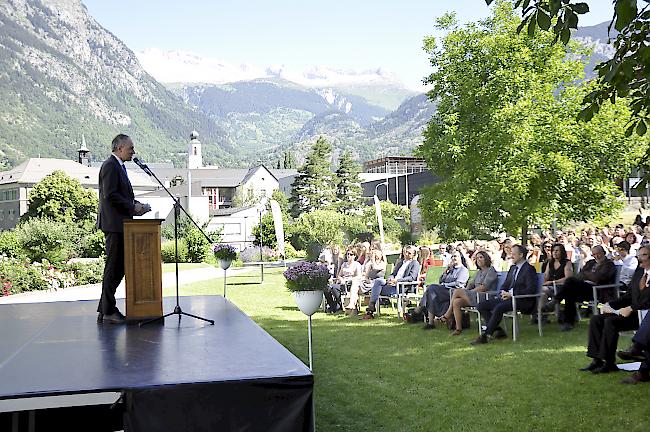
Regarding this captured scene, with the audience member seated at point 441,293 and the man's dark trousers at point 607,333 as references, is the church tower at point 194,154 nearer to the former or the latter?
the audience member seated at point 441,293

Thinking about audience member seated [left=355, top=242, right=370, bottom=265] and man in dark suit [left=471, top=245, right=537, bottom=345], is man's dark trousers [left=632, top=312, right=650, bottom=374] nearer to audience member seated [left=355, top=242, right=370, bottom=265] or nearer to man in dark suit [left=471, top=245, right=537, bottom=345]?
man in dark suit [left=471, top=245, right=537, bottom=345]

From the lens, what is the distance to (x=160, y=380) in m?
3.92

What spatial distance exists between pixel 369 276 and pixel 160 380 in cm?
918

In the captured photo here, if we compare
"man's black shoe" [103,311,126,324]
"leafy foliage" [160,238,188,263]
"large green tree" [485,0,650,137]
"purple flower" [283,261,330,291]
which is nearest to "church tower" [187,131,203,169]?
"leafy foliage" [160,238,188,263]

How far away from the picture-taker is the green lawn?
211 inches

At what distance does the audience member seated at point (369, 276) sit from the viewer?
1268 cm

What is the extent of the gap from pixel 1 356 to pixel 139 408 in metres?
1.73

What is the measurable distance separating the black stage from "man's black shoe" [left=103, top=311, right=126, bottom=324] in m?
0.65

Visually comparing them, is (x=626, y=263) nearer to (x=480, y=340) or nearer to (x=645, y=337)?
(x=480, y=340)

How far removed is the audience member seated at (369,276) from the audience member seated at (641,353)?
255 inches

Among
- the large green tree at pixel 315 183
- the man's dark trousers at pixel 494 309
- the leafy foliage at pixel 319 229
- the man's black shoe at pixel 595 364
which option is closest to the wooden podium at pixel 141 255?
the man's black shoe at pixel 595 364

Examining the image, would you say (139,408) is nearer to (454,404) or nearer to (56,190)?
(454,404)

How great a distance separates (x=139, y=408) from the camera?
12.3ft

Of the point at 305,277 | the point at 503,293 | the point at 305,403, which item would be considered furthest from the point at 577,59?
the point at 305,403
